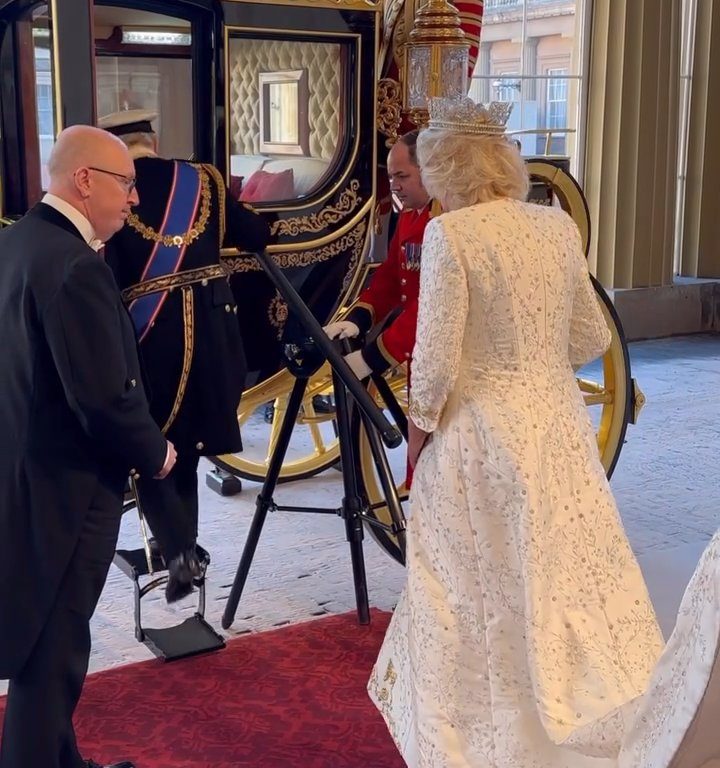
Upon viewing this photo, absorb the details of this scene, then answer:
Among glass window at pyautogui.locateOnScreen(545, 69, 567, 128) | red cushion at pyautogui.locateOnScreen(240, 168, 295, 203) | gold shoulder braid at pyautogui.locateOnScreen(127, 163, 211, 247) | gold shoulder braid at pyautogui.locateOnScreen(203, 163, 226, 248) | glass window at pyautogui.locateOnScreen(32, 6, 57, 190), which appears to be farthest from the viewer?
glass window at pyautogui.locateOnScreen(545, 69, 567, 128)

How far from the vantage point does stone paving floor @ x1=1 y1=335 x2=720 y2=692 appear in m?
3.21

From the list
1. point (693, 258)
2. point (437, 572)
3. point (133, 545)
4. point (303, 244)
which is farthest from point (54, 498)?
point (693, 258)

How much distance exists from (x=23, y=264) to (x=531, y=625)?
1082 mm

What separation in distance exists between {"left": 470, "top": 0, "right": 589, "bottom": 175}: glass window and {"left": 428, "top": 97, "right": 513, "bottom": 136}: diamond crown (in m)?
4.84

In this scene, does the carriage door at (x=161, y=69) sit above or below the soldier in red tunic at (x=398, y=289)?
above

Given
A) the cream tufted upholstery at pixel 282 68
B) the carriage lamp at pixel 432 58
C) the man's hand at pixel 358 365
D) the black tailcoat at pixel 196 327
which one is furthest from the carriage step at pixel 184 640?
the carriage lamp at pixel 432 58

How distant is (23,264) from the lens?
6.36 ft

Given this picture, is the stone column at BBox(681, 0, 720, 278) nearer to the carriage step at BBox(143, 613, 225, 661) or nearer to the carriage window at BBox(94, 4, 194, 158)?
the carriage window at BBox(94, 4, 194, 158)

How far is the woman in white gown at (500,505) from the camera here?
2.11m

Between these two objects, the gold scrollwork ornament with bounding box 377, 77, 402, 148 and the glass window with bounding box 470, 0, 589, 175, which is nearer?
the gold scrollwork ornament with bounding box 377, 77, 402, 148

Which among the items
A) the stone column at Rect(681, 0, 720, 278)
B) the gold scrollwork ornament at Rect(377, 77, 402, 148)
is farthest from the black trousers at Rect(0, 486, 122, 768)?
the stone column at Rect(681, 0, 720, 278)

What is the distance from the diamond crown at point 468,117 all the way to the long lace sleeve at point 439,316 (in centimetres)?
19

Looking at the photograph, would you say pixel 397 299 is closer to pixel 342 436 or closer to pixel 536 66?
pixel 342 436

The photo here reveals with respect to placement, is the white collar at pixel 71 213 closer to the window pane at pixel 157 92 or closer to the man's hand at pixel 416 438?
the man's hand at pixel 416 438
